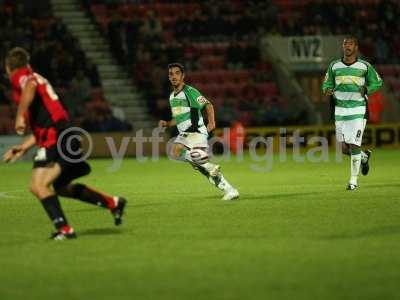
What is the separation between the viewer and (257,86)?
31.5 metres

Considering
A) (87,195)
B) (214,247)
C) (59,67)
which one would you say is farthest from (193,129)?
(59,67)

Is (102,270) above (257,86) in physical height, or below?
above

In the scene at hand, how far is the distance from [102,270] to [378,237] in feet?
9.53

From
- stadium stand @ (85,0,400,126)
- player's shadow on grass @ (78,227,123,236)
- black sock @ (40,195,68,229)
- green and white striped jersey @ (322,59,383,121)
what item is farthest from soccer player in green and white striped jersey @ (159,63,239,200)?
stadium stand @ (85,0,400,126)

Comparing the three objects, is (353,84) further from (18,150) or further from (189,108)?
(18,150)

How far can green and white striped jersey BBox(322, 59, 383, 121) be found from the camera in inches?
598

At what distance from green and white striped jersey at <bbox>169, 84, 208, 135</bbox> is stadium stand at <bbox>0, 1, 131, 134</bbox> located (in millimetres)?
13332

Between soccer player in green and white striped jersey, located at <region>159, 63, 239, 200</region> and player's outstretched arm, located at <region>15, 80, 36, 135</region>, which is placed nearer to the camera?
player's outstretched arm, located at <region>15, 80, 36, 135</region>

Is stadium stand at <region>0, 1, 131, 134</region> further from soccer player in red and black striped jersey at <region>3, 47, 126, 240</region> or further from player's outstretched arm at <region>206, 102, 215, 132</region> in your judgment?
soccer player in red and black striped jersey at <region>3, 47, 126, 240</region>

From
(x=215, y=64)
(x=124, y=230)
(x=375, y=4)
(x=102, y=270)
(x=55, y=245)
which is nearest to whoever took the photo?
(x=102, y=270)

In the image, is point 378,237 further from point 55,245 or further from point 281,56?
point 281,56

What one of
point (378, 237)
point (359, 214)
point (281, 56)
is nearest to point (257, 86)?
point (281, 56)

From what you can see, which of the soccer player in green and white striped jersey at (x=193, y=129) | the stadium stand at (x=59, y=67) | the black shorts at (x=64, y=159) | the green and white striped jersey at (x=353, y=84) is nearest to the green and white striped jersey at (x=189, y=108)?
the soccer player in green and white striped jersey at (x=193, y=129)

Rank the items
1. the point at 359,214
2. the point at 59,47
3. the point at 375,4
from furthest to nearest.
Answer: the point at 375,4 → the point at 59,47 → the point at 359,214
